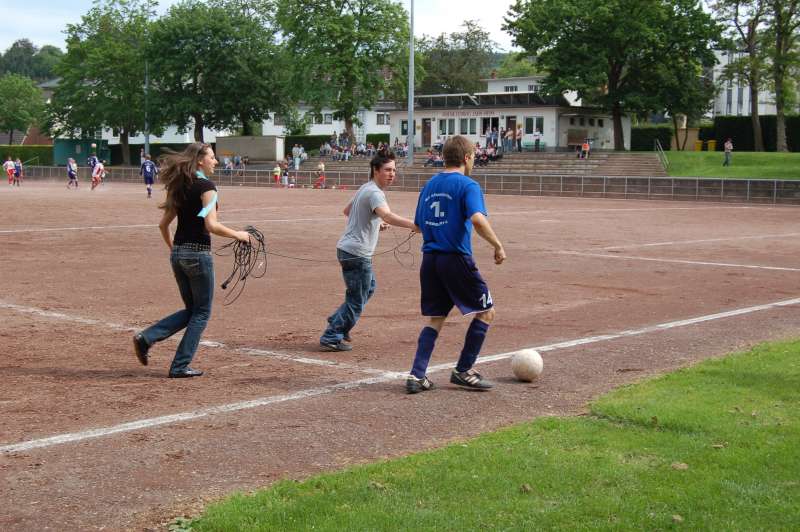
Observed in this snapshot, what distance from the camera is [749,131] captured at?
6588 cm

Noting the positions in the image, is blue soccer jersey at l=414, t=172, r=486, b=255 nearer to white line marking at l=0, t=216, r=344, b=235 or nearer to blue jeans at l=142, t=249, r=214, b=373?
blue jeans at l=142, t=249, r=214, b=373

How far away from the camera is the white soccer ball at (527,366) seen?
7.62m

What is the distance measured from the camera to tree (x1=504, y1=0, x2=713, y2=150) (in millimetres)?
60281

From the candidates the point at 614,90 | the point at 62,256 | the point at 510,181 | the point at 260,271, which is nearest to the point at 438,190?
the point at 260,271

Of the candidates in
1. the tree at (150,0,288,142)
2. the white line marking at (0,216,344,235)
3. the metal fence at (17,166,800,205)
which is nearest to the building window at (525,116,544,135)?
the metal fence at (17,166,800,205)

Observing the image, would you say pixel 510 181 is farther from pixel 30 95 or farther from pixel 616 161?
pixel 30 95

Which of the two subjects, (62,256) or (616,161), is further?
(616,161)

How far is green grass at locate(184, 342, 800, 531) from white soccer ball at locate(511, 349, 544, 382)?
1072 mm

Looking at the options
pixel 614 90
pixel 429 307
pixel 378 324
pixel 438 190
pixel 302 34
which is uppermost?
pixel 302 34

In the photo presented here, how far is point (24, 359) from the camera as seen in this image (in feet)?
27.7

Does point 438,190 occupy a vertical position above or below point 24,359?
above

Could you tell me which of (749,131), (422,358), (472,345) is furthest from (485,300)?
(749,131)

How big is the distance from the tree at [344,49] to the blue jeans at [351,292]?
217ft

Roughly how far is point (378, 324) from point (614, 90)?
56.1 metres
